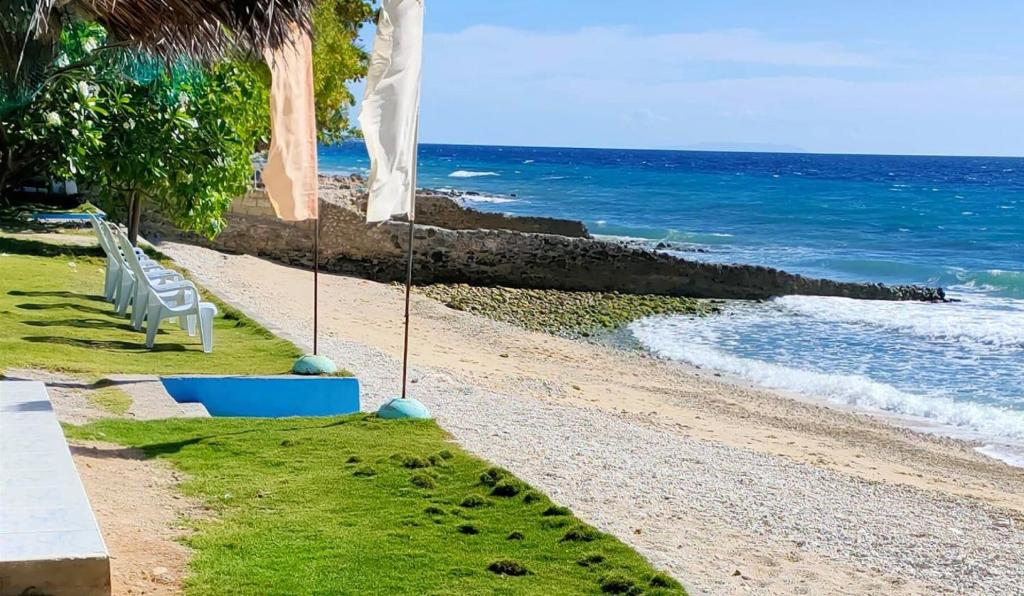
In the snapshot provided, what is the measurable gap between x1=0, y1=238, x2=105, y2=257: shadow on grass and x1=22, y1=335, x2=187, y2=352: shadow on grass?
6.66 meters

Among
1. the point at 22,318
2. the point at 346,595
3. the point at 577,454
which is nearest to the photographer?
the point at 346,595

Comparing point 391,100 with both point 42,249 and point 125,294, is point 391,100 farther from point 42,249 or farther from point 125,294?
point 42,249

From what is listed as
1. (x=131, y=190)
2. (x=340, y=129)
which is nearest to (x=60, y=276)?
(x=131, y=190)

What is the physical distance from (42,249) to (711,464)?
1216cm

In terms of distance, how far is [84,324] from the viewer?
38.4 ft

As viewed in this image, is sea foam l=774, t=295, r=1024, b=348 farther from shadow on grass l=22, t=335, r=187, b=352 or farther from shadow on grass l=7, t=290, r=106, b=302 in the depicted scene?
shadow on grass l=22, t=335, r=187, b=352

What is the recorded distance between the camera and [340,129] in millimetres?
36250

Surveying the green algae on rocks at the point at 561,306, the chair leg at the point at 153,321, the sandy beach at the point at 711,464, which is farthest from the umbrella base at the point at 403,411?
the green algae on rocks at the point at 561,306

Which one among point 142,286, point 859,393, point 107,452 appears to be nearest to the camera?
point 107,452

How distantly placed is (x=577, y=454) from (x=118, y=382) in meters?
3.47

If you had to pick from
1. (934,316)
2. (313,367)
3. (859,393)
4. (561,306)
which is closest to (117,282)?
(313,367)

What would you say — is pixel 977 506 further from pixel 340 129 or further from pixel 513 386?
pixel 340 129

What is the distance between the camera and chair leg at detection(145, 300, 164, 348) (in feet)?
35.5

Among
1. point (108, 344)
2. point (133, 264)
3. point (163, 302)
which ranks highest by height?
point (133, 264)
